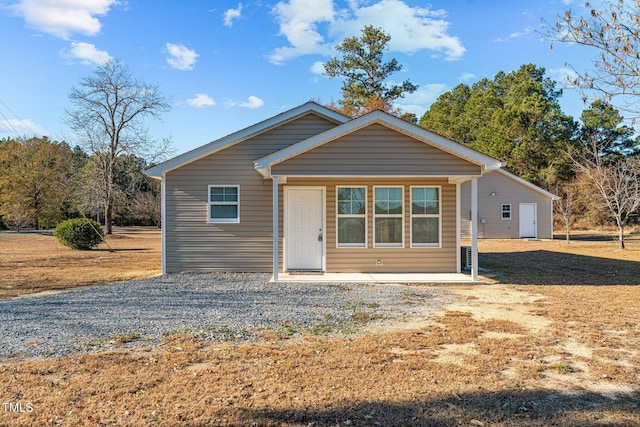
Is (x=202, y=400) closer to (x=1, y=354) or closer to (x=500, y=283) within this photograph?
(x=1, y=354)

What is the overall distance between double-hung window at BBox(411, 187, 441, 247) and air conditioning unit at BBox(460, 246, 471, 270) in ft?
3.38

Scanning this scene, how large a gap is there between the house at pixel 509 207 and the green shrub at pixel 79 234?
2108 cm

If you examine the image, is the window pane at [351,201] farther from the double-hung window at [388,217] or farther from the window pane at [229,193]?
the window pane at [229,193]

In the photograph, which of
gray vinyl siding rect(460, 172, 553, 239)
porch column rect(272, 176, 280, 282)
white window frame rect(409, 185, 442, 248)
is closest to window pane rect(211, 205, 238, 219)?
porch column rect(272, 176, 280, 282)

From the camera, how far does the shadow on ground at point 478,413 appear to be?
10.6ft

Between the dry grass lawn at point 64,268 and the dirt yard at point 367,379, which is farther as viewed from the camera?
the dry grass lawn at point 64,268

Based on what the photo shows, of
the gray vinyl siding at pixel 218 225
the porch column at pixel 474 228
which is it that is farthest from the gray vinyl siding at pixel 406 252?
the gray vinyl siding at pixel 218 225

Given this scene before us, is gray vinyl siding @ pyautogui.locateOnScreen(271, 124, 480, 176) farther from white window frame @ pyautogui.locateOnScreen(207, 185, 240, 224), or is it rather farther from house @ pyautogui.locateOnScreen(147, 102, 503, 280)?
white window frame @ pyautogui.locateOnScreen(207, 185, 240, 224)

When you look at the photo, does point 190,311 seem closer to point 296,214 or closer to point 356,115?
point 296,214

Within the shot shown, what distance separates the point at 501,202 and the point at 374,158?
67.9 ft

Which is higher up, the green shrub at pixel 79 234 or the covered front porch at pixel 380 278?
the green shrub at pixel 79 234

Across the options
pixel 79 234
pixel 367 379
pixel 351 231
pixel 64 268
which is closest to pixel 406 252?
pixel 351 231

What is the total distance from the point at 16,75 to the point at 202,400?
63.0 feet

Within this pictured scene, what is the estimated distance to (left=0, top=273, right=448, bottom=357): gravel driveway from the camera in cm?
557
